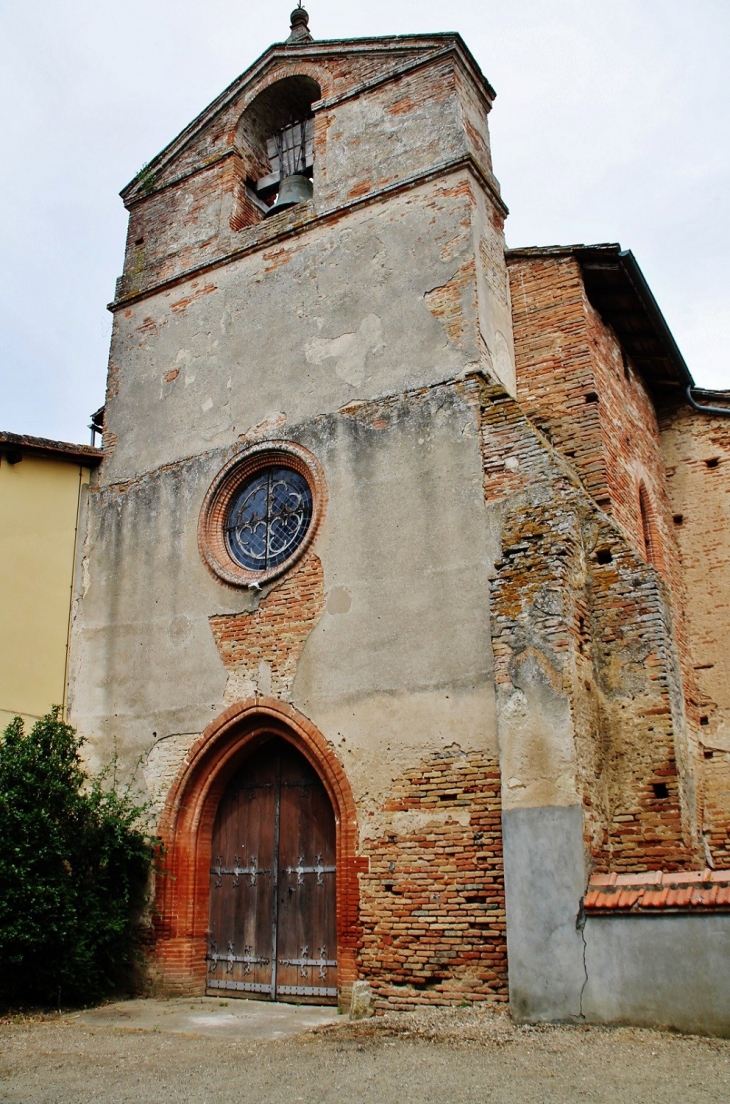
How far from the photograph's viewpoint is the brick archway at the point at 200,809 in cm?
892

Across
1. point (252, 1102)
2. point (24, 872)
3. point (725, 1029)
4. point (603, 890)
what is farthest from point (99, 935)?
point (725, 1029)

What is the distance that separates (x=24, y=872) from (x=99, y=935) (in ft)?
3.57

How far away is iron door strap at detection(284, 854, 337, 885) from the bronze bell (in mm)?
7801

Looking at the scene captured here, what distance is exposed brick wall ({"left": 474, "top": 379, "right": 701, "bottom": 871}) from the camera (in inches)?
304

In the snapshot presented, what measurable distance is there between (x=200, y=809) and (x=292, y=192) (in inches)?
299

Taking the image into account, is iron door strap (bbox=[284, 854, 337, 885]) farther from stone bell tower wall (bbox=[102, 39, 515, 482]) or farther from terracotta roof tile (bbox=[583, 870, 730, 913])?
stone bell tower wall (bbox=[102, 39, 515, 482])

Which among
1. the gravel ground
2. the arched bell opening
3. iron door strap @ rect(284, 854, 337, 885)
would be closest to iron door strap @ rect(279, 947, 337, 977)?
iron door strap @ rect(284, 854, 337, 885)

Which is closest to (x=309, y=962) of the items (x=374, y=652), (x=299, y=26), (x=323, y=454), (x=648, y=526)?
(x=374, y=652)

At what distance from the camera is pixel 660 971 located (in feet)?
21.1

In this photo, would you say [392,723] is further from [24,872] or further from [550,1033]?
[24,872]

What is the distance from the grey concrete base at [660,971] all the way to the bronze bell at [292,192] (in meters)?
9.05

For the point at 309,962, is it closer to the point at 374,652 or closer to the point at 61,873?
the point at 61,873

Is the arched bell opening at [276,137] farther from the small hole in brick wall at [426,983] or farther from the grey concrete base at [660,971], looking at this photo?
the grey concrete base at [660,971]

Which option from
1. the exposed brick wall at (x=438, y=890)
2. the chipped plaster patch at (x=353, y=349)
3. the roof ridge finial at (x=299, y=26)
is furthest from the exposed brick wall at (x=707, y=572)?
the roof ridge finial at (x=299, y=26)
